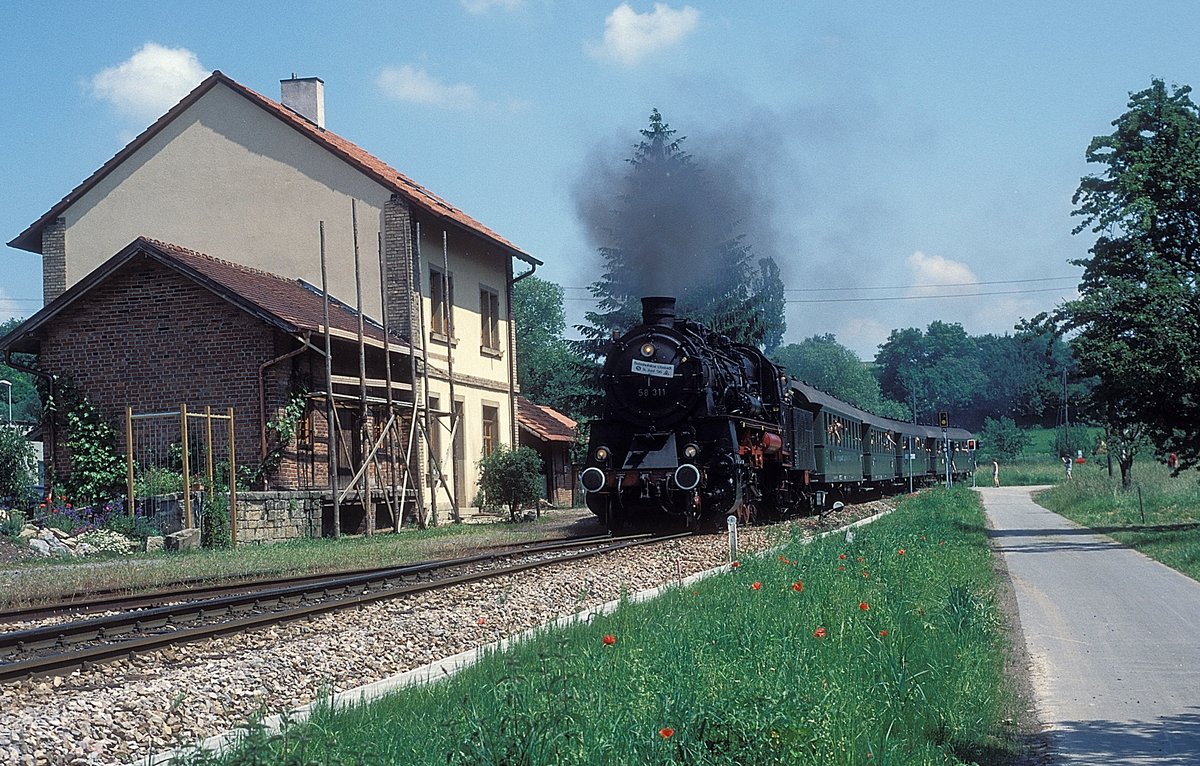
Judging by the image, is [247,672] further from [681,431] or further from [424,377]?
[424,377]

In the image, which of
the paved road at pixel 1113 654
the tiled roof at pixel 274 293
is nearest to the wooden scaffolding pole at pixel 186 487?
the tiled roof at pixel 274 293

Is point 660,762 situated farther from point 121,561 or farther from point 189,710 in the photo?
point 121,561

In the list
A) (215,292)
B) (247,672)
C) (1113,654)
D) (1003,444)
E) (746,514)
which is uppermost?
(215,292)

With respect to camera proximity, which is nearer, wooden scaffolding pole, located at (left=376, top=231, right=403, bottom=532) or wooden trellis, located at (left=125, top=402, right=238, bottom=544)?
wooden trellis, located at (left=125, top=402, right=238, bottom=544)

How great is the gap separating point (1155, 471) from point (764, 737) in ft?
137

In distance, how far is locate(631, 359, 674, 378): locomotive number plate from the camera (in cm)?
2103

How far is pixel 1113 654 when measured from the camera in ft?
31.6

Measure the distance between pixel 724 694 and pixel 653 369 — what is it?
1545cm

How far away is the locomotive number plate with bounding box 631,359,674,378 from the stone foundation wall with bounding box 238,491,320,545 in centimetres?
649

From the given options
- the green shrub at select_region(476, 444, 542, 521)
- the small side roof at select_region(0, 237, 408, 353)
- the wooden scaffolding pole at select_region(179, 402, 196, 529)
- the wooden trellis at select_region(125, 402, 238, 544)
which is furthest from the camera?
the green shrub at select_region(476, 444, 542, 521)

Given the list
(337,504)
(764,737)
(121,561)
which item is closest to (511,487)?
(337,504)

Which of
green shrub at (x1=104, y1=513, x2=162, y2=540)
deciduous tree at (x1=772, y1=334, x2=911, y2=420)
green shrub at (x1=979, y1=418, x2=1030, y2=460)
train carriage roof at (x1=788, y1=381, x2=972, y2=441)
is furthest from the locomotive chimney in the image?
deciduous tree at (x1=772, y1=334, x2=911, y2=420)

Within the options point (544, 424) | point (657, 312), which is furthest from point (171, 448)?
point (544, 424)

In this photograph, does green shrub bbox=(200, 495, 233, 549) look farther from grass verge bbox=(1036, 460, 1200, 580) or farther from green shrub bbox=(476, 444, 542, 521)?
grass verge bbox=(1036, 460, 1200, 580)
